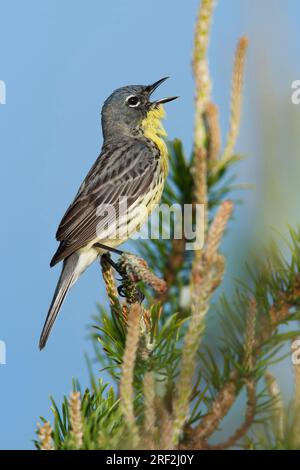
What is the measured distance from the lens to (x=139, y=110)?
5219 millimetres

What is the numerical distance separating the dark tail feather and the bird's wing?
0.13 metres

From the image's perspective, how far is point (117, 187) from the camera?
15.4ft

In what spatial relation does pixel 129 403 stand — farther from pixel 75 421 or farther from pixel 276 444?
pixel 276 444

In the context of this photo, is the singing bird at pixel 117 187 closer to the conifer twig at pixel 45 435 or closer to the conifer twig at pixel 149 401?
the conifer twig at pixel 45 435

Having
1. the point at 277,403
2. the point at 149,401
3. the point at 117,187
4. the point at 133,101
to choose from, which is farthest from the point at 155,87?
the point at 149,401

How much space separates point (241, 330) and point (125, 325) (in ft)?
1.87

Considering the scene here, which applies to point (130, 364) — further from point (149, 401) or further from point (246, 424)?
point (246, 424)

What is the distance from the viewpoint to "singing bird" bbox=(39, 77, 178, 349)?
438 cm

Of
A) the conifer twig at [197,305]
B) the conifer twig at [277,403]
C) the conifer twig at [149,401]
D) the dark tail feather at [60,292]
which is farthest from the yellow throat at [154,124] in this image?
the conifer twig at [149,401]

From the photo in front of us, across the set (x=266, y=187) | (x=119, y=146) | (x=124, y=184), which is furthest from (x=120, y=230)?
(x=266, y=187)

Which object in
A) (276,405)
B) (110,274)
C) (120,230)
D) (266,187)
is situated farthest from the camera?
(120,230)

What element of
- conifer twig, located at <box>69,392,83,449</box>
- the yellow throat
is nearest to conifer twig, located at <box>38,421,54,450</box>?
conifer twig, located at <box>69,392,83,449</box>

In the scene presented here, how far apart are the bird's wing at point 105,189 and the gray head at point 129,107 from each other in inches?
12.1

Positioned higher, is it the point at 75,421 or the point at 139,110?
the point at 139,110
